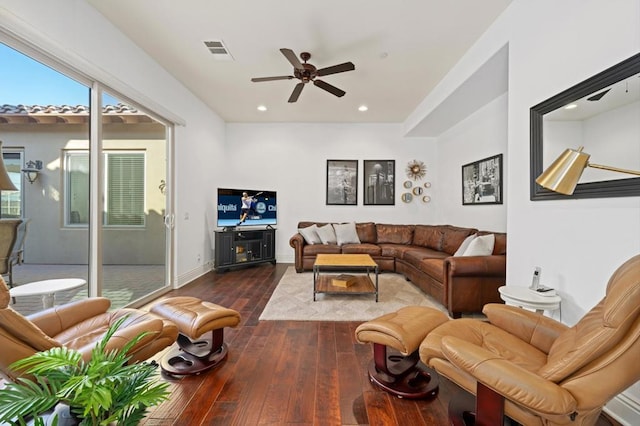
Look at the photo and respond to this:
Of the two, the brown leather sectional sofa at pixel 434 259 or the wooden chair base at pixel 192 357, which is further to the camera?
the brown leather sectional sofa at pixel 434 259

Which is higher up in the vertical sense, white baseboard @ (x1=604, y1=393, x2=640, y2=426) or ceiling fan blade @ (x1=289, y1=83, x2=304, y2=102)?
ceiling fan blade @ (x1=289, y1=83, x2=304, y2=102)

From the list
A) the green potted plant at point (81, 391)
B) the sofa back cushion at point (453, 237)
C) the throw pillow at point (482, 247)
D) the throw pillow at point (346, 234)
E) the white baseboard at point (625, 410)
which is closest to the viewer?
the green potted plant at point (81, 391)

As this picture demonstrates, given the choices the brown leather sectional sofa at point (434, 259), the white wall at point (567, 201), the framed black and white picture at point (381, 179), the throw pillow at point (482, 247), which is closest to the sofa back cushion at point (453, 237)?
the brown leather sectional sofa at point (434, 259)

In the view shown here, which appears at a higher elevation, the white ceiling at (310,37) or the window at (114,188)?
the white ceiling at (310,37)

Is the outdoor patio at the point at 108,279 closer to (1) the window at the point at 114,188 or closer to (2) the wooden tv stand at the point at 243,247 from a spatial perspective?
(1) the window at the point at 114,188

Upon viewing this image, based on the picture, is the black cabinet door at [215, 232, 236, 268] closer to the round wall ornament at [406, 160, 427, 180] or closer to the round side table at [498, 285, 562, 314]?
the round wall ornament at [406, 160, 427, 180]

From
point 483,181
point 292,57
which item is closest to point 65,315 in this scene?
point 292,57

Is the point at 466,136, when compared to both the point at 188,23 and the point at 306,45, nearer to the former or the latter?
the point at 306,45

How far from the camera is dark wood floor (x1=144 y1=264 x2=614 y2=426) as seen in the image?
1572mm

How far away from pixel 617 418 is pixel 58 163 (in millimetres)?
4577

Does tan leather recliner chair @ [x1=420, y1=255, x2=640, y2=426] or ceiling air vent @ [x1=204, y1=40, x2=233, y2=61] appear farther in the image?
ceiling air vent @ [x1=204, y1=40, x2=233, y2=61]

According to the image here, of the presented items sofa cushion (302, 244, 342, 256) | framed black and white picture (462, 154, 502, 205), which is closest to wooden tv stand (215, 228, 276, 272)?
sofa cushion (302, 244, 342, 256)

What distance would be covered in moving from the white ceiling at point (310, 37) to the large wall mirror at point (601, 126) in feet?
4.30

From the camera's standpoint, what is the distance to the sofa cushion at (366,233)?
564 centimetres
